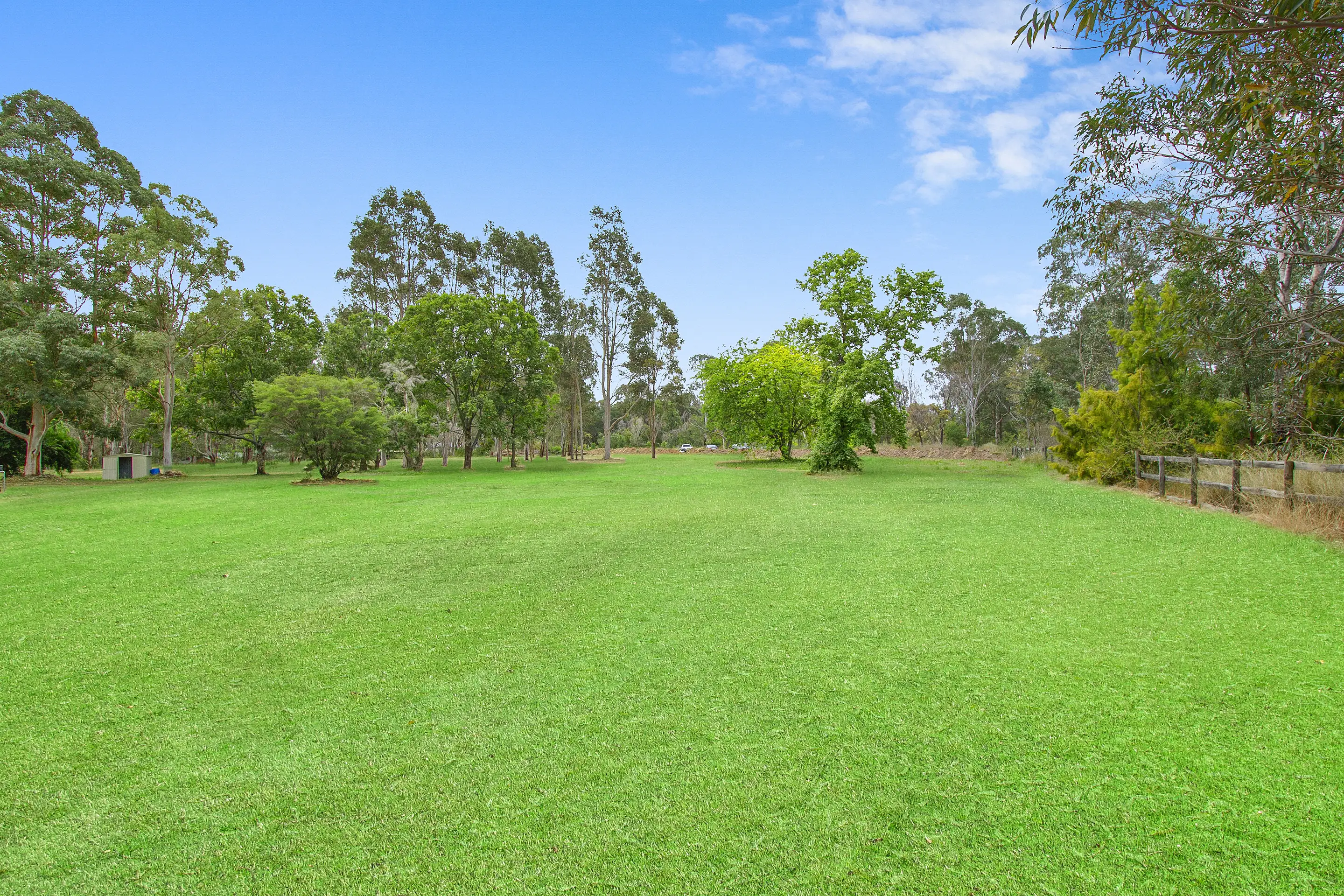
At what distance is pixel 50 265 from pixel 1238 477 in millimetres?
34553

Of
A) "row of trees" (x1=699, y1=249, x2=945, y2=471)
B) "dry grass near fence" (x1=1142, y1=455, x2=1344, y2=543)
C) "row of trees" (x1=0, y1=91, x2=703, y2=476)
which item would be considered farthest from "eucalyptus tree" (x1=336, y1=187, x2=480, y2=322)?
"dry grass near fence" (x1=1142, y1=455, x2=1344, y2=543)

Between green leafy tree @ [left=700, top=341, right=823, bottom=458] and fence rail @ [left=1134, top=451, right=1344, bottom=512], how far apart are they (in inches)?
738

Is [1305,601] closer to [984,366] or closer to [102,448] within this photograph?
[984,366]

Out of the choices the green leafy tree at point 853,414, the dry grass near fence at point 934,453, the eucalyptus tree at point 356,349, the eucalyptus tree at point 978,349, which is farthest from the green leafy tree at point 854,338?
the eucalyptus tree at point 978,349

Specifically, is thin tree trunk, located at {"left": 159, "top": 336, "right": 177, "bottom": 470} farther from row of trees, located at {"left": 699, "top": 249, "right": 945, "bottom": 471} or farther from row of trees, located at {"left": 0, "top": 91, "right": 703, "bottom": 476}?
row of trees, located at {"left": 699, "top": 249, "right": 945, "bottom": 471}

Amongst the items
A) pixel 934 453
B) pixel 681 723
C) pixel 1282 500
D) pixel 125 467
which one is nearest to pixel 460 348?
pixel 125 467

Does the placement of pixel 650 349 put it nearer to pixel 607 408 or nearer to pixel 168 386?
pixel 607 408

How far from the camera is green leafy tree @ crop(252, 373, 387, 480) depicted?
20.5 m

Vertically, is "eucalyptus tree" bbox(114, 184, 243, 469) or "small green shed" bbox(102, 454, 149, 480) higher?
"eucalyptus tree" bbox(114, 184, 243, 469)

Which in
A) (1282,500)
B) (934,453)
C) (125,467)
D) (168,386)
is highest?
(168,386)

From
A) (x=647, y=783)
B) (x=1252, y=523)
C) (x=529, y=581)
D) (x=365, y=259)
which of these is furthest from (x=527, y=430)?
(x=647, y=783)

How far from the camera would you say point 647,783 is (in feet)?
9.06

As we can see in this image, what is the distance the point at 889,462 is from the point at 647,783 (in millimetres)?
29649

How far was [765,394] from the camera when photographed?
3238 centimetres
